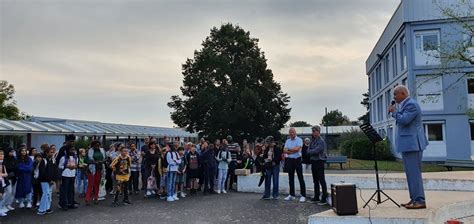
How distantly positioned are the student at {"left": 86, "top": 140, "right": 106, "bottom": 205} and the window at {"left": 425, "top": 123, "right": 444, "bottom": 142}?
22359mm

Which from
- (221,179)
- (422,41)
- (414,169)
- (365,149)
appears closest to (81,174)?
(221,179)

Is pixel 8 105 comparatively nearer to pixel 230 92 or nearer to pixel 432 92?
pixel 230 92

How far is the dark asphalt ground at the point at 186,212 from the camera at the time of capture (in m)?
8.78

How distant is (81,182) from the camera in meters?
12.7

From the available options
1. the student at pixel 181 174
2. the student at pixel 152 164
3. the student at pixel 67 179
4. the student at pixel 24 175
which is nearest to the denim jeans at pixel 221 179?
the student at pixel 181 174

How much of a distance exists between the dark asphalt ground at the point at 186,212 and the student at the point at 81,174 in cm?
105

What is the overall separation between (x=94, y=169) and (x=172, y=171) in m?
2.21

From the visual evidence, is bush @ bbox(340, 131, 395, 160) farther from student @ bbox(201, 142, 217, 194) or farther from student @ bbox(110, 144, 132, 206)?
student @ bbox(110, 144, 132, 206)

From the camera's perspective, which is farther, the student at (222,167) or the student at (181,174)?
the student at (222,167)

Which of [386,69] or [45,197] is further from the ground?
[386,69]

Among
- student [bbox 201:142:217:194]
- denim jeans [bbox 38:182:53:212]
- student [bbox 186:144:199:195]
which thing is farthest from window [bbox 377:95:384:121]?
denim jeans [bbox 38:182:53:212]

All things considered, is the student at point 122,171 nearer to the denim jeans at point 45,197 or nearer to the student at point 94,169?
the student at point 94,169

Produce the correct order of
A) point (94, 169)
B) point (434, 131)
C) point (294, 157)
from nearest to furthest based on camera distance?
point (294, 157) < point (94, 169) < point (434, 131)

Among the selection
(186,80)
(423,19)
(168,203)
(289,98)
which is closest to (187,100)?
(186,80)
